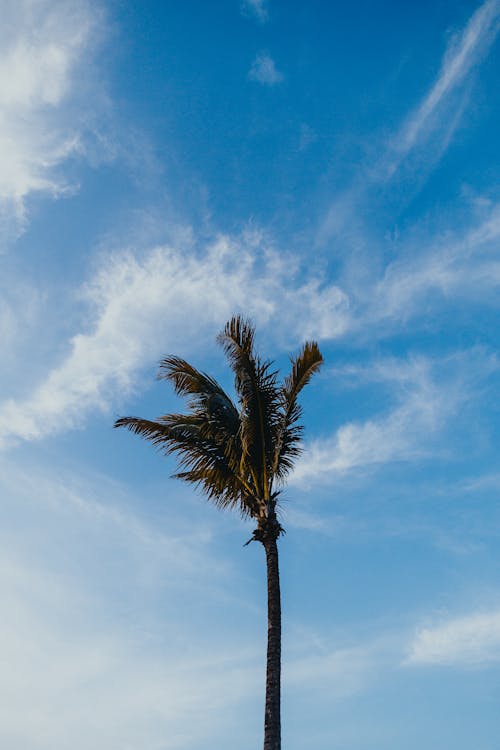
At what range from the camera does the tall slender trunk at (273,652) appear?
1361 centimetres

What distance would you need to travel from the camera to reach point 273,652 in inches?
571

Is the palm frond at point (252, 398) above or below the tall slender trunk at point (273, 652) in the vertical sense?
above

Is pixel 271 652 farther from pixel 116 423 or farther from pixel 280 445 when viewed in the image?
pixel 116 423

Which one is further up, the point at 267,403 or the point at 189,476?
the point at 267,403

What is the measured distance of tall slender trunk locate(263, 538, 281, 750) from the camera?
1361 centimetres

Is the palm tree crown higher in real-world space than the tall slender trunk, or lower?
higher

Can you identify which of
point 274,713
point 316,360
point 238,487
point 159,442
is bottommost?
point 274,713

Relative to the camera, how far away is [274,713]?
45.2 ft

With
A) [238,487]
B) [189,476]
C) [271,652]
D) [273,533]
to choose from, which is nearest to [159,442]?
[189,476]

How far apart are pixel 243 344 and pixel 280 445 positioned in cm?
280

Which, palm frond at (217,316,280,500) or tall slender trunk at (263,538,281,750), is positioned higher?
palm frond at (217,316,280,500)

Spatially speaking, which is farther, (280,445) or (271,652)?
(280,445)

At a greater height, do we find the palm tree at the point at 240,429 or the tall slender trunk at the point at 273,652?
the palm tree at the point at 240,429

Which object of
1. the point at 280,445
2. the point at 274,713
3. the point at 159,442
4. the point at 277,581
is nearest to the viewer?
the point at 274,713
